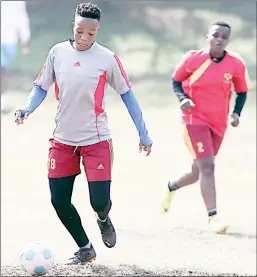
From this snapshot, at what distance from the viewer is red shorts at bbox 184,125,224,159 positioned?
802 centimetres

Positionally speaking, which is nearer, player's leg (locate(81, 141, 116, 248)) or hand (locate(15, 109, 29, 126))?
hand (locate(15, 109, 29, 126))

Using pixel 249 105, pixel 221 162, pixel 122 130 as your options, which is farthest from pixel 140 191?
pixel 249 105

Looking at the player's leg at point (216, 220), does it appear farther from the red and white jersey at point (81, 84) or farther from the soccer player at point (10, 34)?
the soccer player at point (10, 34)

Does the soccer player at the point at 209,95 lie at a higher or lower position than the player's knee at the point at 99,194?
higher

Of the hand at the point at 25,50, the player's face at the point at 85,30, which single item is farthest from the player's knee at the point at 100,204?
the hand at the point at 25,50

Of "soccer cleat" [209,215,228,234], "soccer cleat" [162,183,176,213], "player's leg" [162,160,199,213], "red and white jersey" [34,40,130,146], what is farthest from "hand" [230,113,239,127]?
"red and white jersey" [34,40,130,146]

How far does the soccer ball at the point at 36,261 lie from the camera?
589cm

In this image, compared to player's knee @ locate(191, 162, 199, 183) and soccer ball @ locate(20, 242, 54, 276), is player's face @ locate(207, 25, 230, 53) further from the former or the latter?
soccer ball @ locate(20, 242, 54, 276)

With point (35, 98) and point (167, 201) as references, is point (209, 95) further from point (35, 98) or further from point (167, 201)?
point (35, 98)

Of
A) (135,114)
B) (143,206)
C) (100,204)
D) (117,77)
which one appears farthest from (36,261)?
(143,206)

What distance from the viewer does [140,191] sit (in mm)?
10344

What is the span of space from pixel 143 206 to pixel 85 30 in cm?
422

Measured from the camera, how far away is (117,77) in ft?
18.9

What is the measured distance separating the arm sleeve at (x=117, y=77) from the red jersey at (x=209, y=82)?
7.26 feet
